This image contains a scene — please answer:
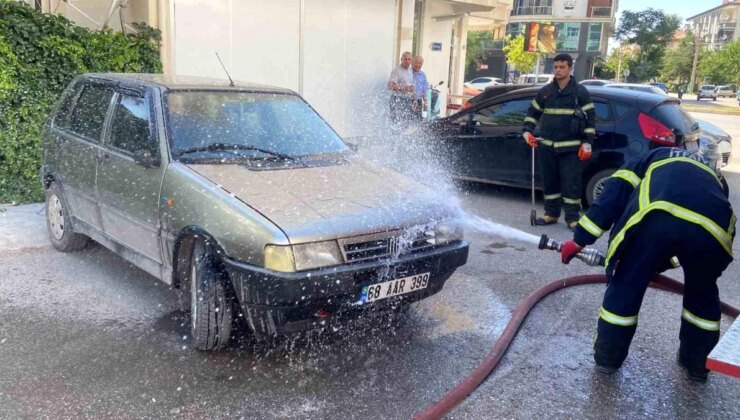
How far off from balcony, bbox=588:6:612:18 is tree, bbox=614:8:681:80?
1127 cm

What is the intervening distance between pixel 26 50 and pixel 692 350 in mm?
7244

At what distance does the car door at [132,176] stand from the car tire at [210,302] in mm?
534

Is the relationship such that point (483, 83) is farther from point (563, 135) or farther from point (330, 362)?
point (330, 362)

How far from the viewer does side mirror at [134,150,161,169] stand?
409 cm

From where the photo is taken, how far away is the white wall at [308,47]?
957 centimetres

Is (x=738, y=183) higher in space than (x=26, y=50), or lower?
lower

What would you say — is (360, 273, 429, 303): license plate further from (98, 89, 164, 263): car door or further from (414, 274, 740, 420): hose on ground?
(98, 89, 164, 263): car door

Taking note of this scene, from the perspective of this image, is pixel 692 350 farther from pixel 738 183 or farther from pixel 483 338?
pixel 738 183

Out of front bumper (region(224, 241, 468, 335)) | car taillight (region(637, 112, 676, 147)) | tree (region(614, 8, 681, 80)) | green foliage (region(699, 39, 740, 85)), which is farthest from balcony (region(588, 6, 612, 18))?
front bumper (region(224, 241, 468, 335))

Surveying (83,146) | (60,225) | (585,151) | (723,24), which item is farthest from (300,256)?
(723,24)

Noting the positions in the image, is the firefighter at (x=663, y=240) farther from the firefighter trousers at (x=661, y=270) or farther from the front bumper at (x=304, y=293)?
the front bumper at (x=304, y=293)

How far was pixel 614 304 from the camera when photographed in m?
3.47

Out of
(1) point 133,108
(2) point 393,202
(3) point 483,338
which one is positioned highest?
(1) point 133,108

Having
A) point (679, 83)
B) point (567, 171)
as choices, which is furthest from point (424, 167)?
point (679, 83)
